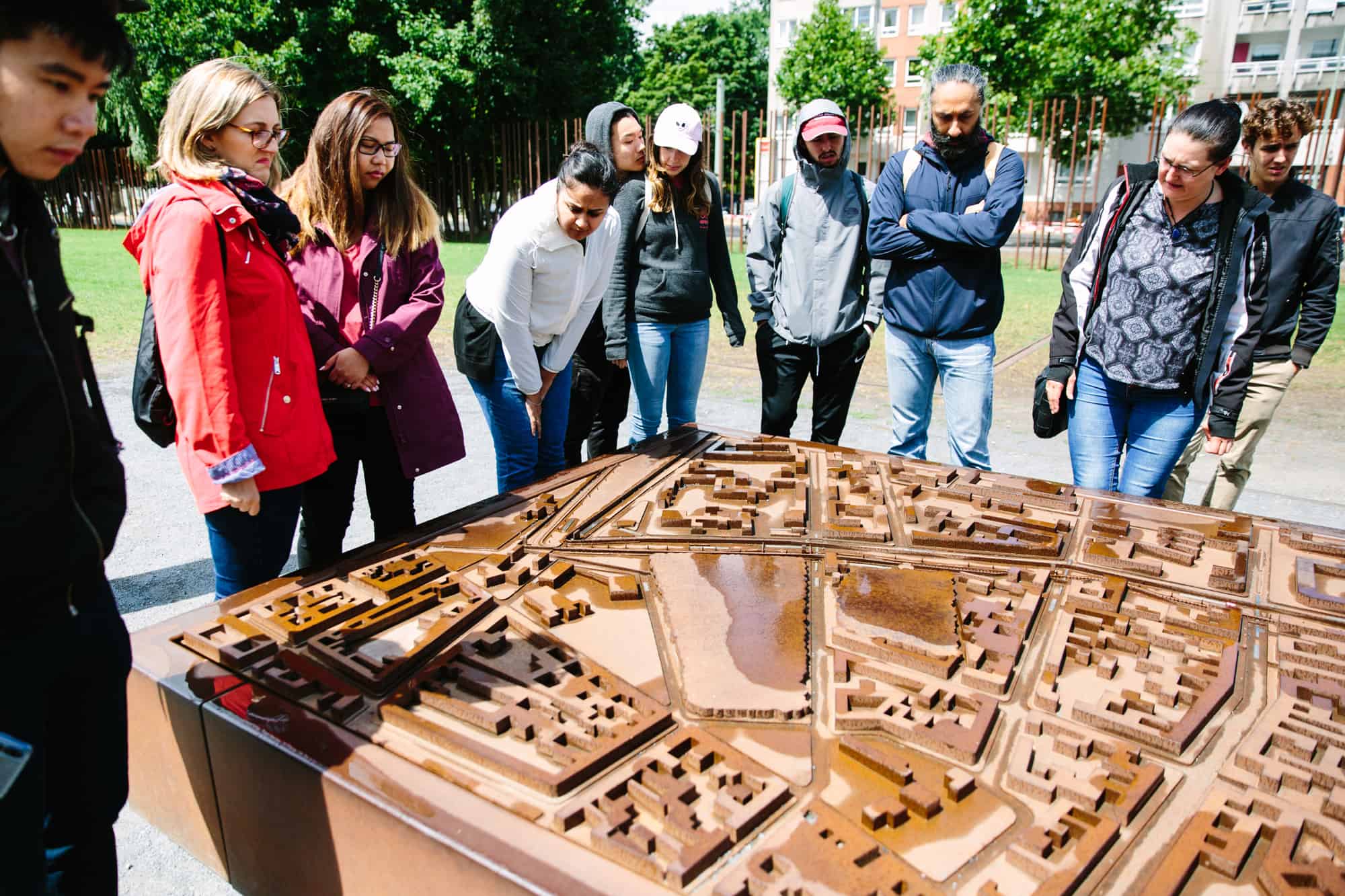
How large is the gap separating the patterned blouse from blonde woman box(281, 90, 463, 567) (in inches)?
91.2

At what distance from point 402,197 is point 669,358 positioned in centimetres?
161

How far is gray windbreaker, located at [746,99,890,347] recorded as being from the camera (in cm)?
391

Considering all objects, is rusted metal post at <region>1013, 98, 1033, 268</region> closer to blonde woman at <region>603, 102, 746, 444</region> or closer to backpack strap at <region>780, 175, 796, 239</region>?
backpack strap at <region>780, 175, 796, 239</region>

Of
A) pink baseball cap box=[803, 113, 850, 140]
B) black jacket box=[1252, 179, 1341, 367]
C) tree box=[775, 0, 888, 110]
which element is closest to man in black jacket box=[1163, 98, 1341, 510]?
black jacket box=[1252, 179, 1341, 367]

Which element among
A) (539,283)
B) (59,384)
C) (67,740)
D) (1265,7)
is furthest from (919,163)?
(1265,7)

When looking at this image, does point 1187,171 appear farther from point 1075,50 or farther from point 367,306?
point 1075,50

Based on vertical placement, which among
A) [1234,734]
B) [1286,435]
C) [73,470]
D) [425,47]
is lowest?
[1286,435]

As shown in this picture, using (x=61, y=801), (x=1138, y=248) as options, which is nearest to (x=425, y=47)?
(x=1138, y=248)

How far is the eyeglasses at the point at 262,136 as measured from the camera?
2266 millimetres

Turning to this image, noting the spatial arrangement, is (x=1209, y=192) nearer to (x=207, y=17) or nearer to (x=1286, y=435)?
(x=1286, y=435)

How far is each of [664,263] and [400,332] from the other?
5.04ft

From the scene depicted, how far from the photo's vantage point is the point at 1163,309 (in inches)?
121

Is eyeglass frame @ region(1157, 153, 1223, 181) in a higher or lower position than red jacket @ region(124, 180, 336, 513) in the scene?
higher

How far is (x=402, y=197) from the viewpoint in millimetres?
2875
